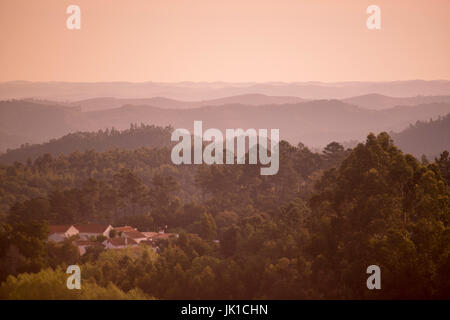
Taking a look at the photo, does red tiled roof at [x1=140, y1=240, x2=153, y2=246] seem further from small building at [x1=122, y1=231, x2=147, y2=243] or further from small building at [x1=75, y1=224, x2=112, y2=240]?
small building at [x1=75, y1=224, x2=112, y2=240]

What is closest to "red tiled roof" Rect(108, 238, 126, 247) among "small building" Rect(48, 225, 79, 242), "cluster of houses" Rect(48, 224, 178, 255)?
"cluster of houses" Rect(48, 224, 178, 255)

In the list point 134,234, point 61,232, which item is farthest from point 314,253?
point 61,232

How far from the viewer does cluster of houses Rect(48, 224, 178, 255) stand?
7175cm

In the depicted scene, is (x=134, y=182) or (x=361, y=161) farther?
(x=134, y=182)

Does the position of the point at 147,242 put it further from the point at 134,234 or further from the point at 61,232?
the point at 61,232

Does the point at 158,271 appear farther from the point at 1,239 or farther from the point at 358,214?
the point at 358,214

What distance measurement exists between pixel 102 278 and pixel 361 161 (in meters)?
19.8

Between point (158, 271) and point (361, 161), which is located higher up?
point (361, 161)

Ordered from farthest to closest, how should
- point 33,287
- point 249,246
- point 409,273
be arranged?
point 249,246, point 33,287, point 409,273

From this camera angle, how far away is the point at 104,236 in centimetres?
7669

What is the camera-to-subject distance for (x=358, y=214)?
128 ft

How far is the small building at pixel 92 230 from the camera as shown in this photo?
80.9 meters

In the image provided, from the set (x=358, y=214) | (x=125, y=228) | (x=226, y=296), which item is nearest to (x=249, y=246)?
(x=226, y=296)

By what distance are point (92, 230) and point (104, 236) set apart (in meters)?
6.16
